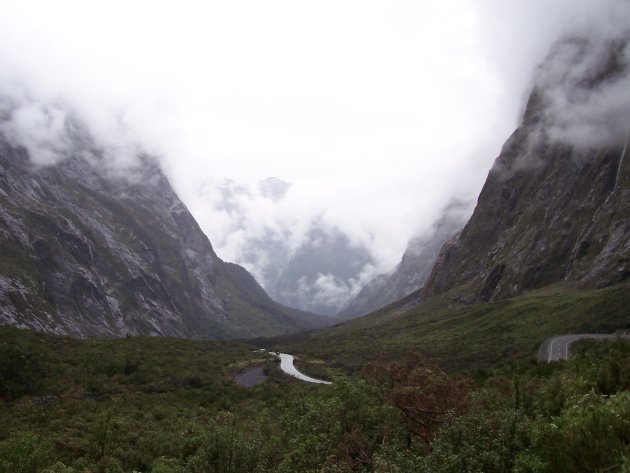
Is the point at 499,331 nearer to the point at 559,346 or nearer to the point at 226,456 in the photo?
the point at 559,346

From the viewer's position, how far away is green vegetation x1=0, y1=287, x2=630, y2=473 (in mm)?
21359

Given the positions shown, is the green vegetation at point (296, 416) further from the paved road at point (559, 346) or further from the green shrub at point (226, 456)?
the paved road at point (559, 346)

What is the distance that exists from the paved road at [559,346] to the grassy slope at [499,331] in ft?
9.51

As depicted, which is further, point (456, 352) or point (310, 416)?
point (456, 352)

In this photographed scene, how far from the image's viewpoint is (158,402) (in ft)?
239

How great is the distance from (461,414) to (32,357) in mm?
74508

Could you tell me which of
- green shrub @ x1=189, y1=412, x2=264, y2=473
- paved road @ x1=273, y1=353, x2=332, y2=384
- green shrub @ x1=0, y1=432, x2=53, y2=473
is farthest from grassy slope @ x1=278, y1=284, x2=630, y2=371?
green shrub @ x1=189, y1=412, x2=264, y2=473

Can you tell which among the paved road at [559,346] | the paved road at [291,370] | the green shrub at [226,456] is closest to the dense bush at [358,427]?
the green shrub at [226,456]

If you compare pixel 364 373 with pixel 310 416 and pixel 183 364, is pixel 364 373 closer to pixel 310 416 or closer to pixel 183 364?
pixel 310 416

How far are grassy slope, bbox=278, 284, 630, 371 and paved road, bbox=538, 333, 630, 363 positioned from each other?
9.51 feet

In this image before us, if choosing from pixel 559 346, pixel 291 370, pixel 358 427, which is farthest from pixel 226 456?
pixel 291 370

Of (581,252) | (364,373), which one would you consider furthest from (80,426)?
(581,252)

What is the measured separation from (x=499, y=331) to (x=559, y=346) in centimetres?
4542

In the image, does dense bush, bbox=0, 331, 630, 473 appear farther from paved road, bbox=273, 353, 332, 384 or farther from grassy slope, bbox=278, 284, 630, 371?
grassy slope, bbox=278, 284, 630, 371
